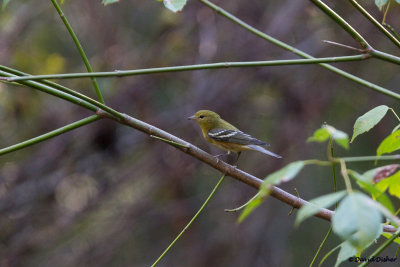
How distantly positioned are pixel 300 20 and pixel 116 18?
2.90 metres

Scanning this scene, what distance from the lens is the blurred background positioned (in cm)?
750

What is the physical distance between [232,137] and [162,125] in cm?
287

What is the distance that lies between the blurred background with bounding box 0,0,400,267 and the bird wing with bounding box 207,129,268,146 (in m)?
2.37

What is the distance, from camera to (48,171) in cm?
755

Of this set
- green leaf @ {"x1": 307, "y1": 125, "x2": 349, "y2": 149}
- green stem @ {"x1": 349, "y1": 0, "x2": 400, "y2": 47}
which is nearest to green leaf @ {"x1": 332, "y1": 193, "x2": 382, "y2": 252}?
green leaf @ {"x1": 307, "y1": 125, "x2": 349, "y2": 149}

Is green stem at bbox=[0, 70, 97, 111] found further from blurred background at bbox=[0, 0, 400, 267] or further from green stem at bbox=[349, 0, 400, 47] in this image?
blurred background at bbox=[0, 0, 400, 267]

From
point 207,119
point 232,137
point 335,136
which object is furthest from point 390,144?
point 207,119

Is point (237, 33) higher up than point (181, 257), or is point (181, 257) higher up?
point (237, 33)

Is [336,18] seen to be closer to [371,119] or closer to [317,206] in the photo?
[371,119]

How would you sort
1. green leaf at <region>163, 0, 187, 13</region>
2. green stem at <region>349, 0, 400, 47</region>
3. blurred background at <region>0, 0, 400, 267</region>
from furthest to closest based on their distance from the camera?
blurred background at <region>0, 0, 400, 267</region>
green leaf at <region>163, 0, 187, 13</region>
green stem at <region>349, 0, 400, 47</region>

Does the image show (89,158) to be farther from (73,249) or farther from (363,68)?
(363,68)

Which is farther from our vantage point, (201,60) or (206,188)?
(206,188)

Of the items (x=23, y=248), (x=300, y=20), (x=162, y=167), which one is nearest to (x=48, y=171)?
(x=23, y=248)

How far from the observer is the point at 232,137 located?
4.89 m
